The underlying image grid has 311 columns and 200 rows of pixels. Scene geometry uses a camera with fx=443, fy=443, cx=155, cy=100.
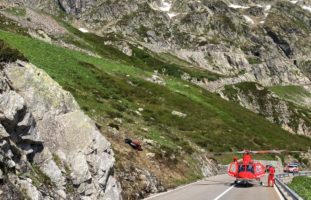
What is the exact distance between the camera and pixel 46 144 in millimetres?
20984

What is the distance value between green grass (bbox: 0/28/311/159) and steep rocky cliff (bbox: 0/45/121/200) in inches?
838

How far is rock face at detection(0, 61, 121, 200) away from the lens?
17859mm

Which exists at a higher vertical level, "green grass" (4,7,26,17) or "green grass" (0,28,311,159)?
"green grass" (0,28,311,159)

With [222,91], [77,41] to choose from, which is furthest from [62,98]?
[222,91]

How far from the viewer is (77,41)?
128m

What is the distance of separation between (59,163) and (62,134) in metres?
1.84

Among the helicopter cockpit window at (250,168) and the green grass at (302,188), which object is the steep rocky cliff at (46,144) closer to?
the green grass at (302,188)

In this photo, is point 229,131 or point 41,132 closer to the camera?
point 41,132

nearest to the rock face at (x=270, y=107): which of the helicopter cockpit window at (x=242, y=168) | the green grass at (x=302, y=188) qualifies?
the green grass at (x=302, y=188)

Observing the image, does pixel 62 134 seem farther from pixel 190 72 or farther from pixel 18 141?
pixel 190 72

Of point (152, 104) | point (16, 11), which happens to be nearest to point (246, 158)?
point (152, 104)

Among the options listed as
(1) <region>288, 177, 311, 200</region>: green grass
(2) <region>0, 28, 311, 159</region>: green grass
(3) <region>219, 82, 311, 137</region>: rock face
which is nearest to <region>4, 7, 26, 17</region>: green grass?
(2) <region>0, 28, 311, 159</region>: green grass

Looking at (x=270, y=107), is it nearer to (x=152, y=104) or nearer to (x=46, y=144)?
(x=152, y=104)

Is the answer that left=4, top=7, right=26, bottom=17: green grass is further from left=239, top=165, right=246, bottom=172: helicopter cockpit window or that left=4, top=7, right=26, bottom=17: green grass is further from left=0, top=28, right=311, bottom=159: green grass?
left=239, top=165, right=246, bottom=172: helicopter cockpit window
